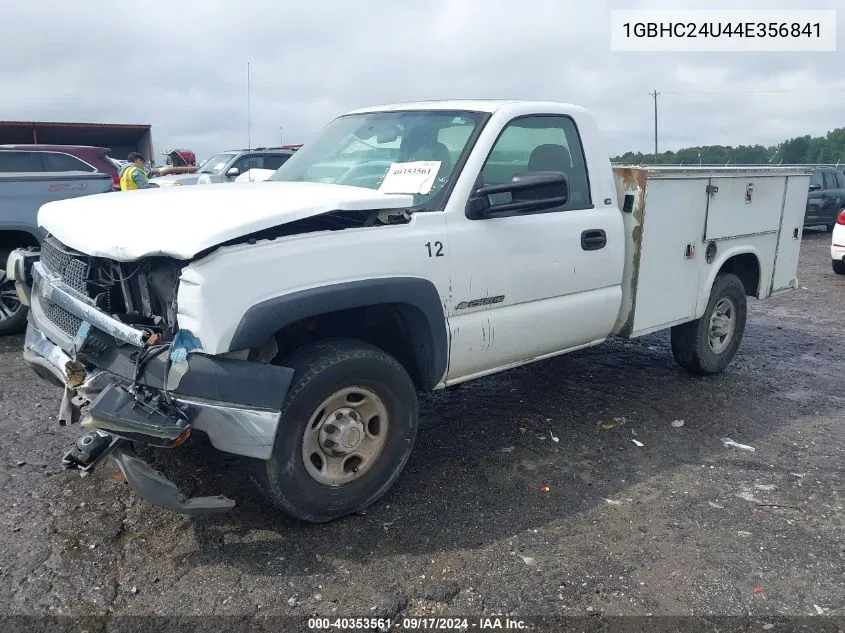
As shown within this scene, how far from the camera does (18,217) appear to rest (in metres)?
6.71

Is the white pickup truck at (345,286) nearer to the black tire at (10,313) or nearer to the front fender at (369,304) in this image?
the front fender at (369,304)

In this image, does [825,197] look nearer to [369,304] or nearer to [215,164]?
[215,164]

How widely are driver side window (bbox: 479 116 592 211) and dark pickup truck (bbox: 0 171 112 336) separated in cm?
447

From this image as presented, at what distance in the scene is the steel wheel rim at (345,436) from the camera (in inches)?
133

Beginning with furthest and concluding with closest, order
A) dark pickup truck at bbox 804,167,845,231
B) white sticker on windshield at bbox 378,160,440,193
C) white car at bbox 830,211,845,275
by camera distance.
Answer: dark pickup truck at bbox 804,167,845,231 < white car at bbox 830,211,845,275 < white sticker on windshield at bbox 378,160,440,193

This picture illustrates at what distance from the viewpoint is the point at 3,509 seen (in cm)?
356

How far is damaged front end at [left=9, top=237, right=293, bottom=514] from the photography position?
2.94 meters

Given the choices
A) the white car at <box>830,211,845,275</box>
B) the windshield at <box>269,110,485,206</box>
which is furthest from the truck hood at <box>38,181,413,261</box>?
the white car at <box>830,211,845,275</box>

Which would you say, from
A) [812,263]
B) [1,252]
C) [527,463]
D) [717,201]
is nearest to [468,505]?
[527,463]

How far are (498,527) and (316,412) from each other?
3.40 feet

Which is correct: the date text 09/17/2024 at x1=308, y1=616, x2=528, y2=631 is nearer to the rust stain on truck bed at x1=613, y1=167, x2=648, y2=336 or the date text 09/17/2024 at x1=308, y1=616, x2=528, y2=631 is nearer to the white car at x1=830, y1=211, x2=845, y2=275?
the rust stain on truck bed at x1=613, y1=167, x2=648, y2=336

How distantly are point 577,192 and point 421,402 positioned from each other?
Answer: 1845mm

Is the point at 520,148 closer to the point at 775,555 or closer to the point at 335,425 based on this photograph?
the point at 335,425

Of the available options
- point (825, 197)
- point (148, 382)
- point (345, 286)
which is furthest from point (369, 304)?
point (825, 197)
